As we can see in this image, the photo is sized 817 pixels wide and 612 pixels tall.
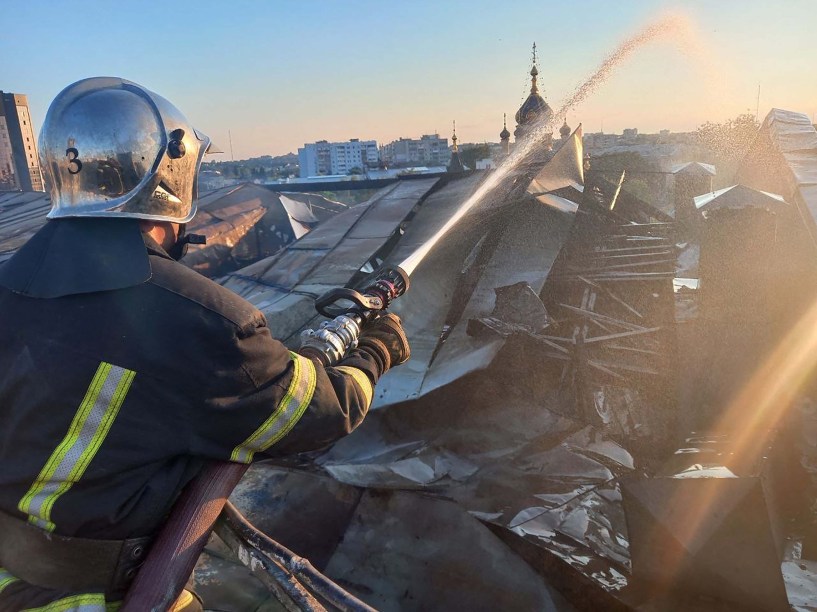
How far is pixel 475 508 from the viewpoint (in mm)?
3670

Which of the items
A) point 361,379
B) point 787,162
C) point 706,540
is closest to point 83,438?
point 361,379

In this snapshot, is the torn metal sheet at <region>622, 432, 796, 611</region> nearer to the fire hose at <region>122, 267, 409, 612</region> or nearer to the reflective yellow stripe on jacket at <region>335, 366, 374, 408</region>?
the reflective yellow stripe on jacket at <region>335, 366, 374, 408</region>

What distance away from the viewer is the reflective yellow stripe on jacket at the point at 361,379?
188cm

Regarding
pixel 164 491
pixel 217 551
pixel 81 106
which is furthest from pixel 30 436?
pixel 217 551

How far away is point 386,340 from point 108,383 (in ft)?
3.65

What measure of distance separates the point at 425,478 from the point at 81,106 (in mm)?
3225

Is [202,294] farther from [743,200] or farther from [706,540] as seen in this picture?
[743,200]

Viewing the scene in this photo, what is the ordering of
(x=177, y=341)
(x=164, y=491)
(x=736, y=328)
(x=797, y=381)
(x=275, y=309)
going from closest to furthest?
(x=177, y=341) < (x=164, y=491) < (x=797, y=381) < (x=275, y=309) < (x=736, y=328)

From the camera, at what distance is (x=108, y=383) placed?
1380 millimetres

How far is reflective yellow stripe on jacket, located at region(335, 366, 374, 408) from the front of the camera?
1.88 m

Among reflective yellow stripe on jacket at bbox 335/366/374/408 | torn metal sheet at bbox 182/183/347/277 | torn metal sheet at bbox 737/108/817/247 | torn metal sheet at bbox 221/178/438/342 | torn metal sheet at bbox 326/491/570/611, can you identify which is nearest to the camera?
reflective yellow stripe on jacket at bbox 335/366/374/408

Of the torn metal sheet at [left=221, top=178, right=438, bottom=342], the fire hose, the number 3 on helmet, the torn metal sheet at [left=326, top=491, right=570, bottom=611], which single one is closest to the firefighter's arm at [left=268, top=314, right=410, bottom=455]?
the fire hose

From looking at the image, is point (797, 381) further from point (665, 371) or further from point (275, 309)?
→ point (275, 309)

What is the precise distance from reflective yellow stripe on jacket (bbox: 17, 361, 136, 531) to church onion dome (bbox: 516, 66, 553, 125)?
48.7ft
